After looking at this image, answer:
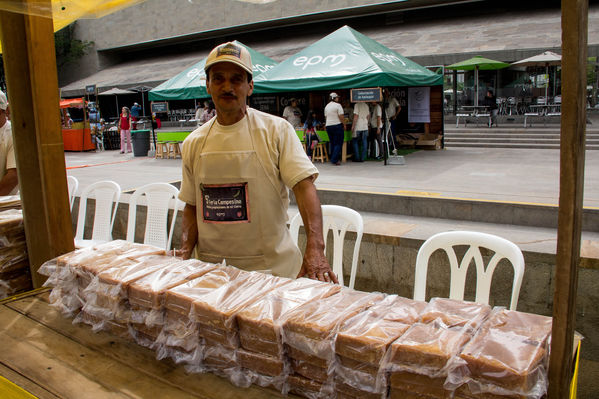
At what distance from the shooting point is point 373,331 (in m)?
1.42

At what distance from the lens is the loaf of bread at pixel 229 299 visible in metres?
1.61

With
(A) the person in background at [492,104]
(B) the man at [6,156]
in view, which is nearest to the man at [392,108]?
(A) the person in background at [492,104]

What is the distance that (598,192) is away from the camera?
7.05m

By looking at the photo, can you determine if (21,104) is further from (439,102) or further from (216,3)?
(216,3)

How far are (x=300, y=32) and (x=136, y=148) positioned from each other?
1483cm

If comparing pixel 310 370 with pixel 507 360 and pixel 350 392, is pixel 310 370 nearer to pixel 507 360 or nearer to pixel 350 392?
pixel 350 392

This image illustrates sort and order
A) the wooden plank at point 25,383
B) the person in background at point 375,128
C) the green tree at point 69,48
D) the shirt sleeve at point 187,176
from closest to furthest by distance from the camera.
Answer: the wooden plank at point 25,383 < the shirt sleeve at point 187,176 < the person in background at point 375,128 < the green tree at point 69,48

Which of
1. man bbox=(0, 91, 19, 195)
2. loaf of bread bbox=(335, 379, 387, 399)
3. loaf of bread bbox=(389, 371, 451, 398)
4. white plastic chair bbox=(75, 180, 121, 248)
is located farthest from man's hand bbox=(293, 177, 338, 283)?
white plastic chair bbox=(75, 180, 121, 248)

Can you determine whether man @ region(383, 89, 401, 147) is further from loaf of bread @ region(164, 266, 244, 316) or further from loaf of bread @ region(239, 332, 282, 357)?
loaf of bread @ region(239, 332, 282, 357)

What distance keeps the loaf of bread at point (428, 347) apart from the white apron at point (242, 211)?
125 cm

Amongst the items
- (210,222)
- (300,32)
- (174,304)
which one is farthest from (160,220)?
(300,32)

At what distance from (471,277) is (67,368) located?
10.1 feet

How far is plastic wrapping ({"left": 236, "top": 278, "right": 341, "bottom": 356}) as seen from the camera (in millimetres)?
1527

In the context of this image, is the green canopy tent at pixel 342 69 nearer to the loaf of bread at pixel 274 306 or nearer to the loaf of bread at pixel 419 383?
the loaf of bread at pixel 274 306
